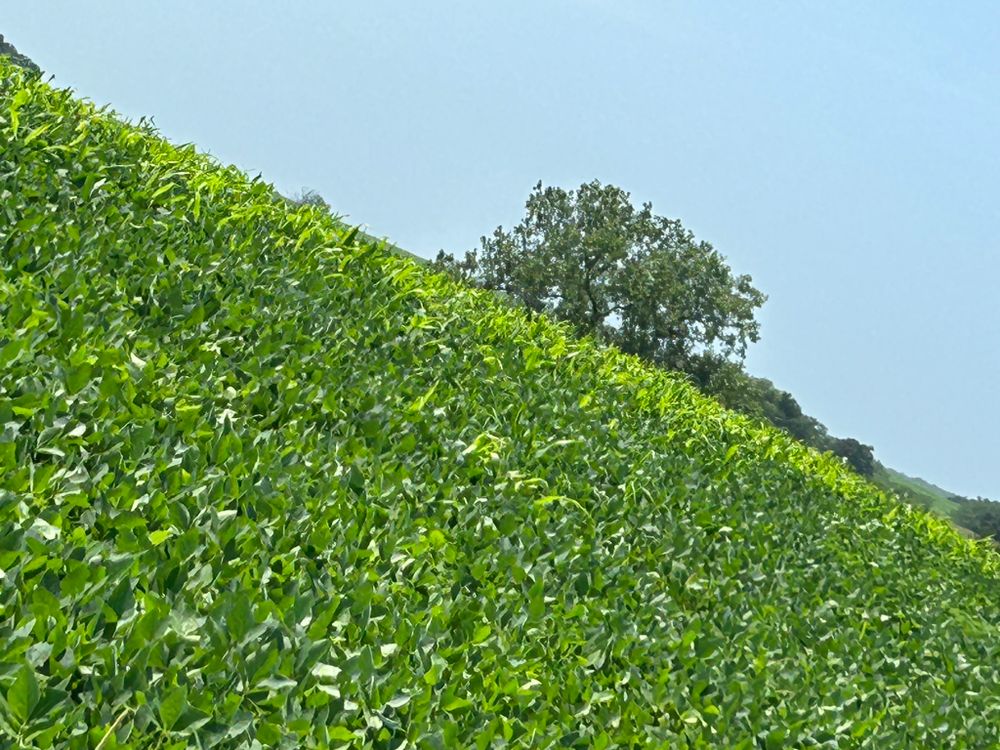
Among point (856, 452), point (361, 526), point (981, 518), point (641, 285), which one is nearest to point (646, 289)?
point (641, 285)

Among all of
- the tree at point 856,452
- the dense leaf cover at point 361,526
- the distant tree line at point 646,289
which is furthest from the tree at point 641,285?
the tree at point 856,452

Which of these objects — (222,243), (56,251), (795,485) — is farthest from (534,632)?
(795,485)

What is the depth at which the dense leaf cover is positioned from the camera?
315 cm

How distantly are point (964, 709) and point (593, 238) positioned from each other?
40.1 metres

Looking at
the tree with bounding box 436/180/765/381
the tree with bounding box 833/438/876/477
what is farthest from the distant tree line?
the tree with bounding box 833/438/876/477

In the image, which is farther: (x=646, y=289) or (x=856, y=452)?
(x=856, y=452)

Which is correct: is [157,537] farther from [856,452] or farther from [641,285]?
[856,452]

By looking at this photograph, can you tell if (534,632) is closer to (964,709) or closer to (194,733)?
(194,733)

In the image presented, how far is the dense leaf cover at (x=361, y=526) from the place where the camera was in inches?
124

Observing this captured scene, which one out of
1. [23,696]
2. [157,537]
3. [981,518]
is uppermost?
[981,518]

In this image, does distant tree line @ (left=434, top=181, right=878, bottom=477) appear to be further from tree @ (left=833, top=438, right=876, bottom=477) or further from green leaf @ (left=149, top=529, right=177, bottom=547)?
tree @ (left=833, top=438, right=876, bottom=477)

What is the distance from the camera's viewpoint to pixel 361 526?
451 centimetres

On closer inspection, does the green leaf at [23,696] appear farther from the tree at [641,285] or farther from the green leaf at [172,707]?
the tree at [641,285]

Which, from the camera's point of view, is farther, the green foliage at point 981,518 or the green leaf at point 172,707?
the green foliage at point 981,518
